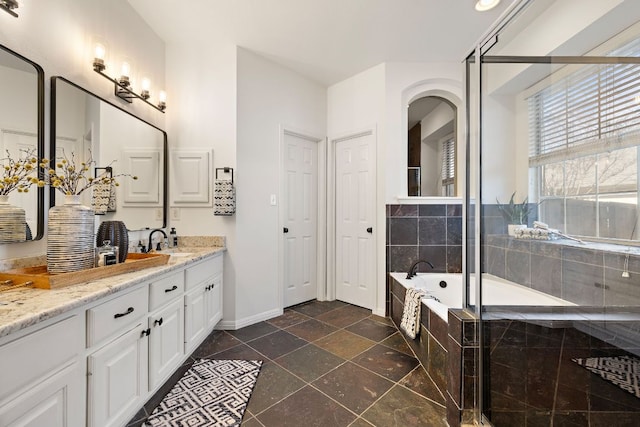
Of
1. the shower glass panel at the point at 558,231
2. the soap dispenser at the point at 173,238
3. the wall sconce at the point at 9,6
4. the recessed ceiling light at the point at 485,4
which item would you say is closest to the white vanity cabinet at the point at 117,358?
the soap dispenser at the point at 173,238

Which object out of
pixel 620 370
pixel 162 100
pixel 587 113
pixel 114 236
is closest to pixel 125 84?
pixel 162 100

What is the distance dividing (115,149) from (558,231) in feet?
9.93

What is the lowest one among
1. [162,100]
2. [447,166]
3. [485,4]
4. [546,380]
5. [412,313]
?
[546,380]

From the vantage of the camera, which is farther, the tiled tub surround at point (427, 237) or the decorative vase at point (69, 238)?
the tiled tub surround at point (427, 237)

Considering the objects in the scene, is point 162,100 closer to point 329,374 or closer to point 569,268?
point 329,374

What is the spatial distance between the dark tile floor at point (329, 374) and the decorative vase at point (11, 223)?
3.72 ft

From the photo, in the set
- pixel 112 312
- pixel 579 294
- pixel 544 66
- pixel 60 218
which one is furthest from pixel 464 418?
pixel 60 218

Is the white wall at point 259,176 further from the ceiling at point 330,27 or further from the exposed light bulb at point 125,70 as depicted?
the exposed light bulb at point 125,70

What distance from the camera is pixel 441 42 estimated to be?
8.56ft

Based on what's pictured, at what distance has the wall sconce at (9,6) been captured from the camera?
1245 millimetres

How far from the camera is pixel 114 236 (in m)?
1.59

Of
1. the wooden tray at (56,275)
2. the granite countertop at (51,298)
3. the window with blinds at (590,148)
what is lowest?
the granite countertop at (51,298)

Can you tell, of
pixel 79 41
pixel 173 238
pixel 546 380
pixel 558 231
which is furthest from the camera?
pixel 173 238

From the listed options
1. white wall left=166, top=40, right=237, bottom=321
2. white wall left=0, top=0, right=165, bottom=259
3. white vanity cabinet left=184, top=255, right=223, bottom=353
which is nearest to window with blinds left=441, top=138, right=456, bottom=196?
white wall left=166, top=40, right=237, bottom=321
